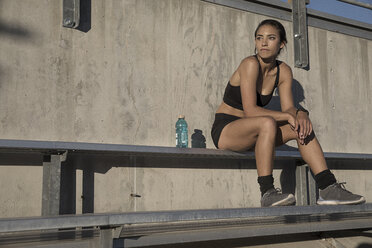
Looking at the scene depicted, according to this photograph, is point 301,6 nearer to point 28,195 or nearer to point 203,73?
point 203,73

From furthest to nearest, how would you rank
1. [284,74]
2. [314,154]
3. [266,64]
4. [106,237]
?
[284,74] < [266,64] < [314,154] < [106,237]

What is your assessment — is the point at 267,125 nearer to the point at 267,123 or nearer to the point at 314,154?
the point at 267,123

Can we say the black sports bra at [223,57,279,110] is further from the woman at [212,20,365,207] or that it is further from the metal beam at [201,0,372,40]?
the metal beam at [201,0,372,40]

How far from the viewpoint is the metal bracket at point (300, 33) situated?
14.7 feet

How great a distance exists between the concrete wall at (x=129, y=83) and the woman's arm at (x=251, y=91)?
0.93 metres

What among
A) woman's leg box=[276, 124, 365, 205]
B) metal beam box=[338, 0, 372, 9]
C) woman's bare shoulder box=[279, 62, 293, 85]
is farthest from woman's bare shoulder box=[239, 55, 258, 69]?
metal beam box=[338, 0, 372, 9]

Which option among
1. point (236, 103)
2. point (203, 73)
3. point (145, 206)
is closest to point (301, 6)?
point (203, 73)

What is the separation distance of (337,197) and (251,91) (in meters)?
0.83

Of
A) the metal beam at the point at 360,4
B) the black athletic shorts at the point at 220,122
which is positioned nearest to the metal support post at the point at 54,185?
the black athletic shorts at the point at 220,122

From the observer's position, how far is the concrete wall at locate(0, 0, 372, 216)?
312 cm

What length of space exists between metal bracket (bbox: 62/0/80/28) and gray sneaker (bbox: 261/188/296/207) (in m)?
1.83

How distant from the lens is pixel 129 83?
354cm

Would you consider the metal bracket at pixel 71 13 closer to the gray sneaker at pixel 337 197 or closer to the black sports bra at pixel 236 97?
the black sports bra at pixel 236 97

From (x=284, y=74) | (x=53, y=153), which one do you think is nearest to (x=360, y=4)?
(x=284, y=74)
